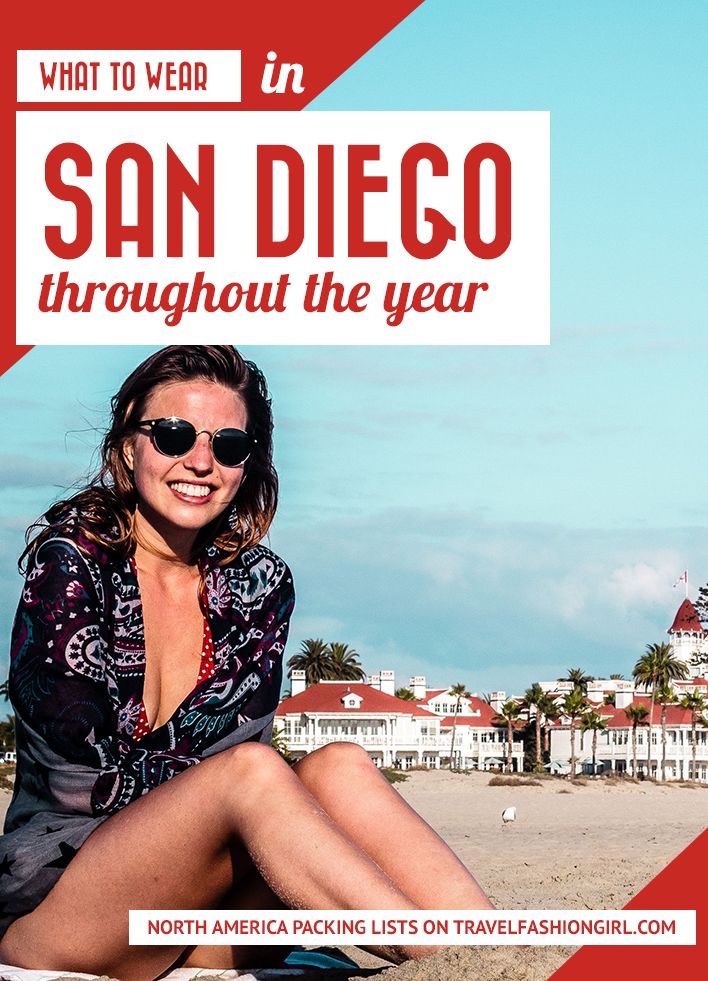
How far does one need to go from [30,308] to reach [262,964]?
2.90 m

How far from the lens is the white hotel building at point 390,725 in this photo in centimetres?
4434

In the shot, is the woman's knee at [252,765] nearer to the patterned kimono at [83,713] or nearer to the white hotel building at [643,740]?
the patterned kimono at [83,713]

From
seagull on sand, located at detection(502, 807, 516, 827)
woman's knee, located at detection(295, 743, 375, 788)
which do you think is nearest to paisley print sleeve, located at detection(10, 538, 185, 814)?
woman's knee, located at detection(295, 743, 375, 788)

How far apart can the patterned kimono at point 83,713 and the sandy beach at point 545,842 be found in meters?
0.74

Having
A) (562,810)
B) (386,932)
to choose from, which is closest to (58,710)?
(386,932)

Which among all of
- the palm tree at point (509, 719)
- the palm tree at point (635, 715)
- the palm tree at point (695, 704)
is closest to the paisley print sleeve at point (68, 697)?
the palm tree at point (635, 715)

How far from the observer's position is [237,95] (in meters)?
5.38

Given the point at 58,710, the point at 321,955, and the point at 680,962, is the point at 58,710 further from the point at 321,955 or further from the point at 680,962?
the point at 680,962

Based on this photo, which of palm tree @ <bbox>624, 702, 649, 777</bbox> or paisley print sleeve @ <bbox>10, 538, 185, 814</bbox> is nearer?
paisley print sleeve @ <bbox>10, 538, 185, 814</bbox>

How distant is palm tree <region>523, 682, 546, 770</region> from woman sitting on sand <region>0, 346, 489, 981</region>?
52.5m

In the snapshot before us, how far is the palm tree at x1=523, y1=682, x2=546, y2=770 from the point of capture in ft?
181

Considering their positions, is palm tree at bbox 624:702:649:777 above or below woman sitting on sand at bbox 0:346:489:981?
below

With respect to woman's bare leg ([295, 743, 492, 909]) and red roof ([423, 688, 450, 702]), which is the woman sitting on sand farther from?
red roof ([423, 688, 450, 702])

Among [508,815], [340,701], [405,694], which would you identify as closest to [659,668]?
[405,694]
